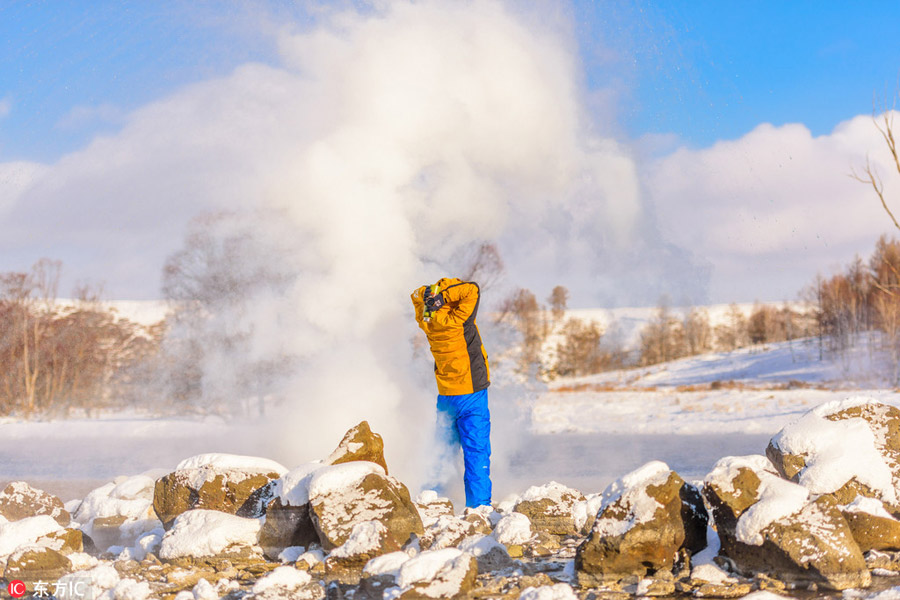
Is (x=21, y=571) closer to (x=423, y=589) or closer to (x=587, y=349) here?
(x=423, y=589)

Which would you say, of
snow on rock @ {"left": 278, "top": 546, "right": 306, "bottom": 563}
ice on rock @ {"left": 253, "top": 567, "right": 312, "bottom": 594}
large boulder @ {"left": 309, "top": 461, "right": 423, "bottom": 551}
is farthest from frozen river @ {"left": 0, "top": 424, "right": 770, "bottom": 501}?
ice on rock @ {"left": 253, "top": 567, "right": 312, "bottom": 594}

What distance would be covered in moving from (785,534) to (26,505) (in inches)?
237

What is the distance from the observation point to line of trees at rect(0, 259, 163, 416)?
23.9 meters

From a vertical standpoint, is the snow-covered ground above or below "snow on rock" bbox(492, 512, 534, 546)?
below

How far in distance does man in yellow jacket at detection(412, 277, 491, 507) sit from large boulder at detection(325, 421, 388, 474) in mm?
1019

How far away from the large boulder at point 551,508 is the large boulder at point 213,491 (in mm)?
2035

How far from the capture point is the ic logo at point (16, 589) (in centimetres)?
409

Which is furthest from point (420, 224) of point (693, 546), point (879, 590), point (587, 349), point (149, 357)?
point (587, 349)

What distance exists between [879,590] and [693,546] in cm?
95

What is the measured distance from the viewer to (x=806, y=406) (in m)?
17.3

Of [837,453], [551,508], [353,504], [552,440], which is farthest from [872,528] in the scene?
[552,440]

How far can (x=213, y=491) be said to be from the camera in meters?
5.59

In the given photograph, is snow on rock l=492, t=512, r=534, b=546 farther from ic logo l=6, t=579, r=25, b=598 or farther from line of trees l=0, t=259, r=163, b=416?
line of trees l=0, t=259, r=163, b=416

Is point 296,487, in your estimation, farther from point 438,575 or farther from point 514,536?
point 438,575
